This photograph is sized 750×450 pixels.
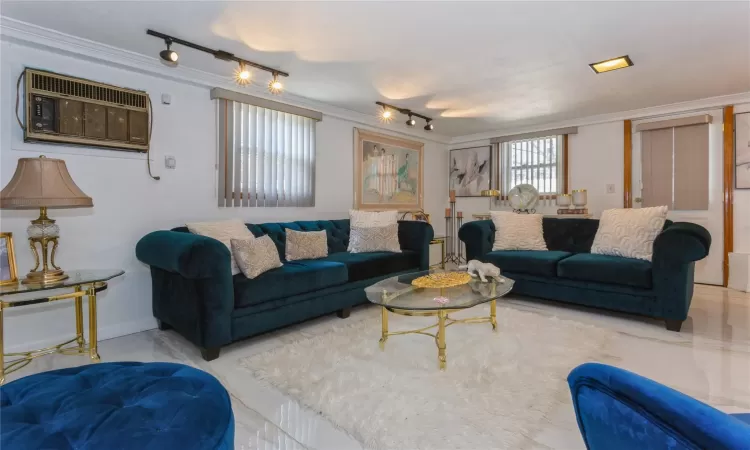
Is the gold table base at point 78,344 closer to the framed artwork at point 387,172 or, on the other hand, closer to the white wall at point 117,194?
the white wall at point 117,194

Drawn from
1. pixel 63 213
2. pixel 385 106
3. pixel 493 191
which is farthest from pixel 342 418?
pixel 493 191

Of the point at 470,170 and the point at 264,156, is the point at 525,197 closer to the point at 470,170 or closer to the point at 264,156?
the point at 470,170

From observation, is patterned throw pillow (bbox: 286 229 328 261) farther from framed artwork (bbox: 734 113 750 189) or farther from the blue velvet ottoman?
framed artwork (bbox: 734 113 750 189)

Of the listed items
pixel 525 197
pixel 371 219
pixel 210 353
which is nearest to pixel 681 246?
pixel 525 197

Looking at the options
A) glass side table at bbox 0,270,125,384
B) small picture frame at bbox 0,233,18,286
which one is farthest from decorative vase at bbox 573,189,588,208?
small picture frame at bbox 0,233,18,286

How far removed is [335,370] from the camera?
219 centimetres

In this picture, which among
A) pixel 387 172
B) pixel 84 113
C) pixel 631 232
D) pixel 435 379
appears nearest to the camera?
pixel 435 379

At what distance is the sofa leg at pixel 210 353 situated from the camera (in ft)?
7.86

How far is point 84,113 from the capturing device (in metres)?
2.73

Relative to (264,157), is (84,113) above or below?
above

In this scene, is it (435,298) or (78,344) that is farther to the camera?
(78,344)

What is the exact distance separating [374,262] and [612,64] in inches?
106

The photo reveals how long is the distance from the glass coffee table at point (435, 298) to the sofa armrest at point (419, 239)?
1.12 metres

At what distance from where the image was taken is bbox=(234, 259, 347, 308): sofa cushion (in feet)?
8.38
